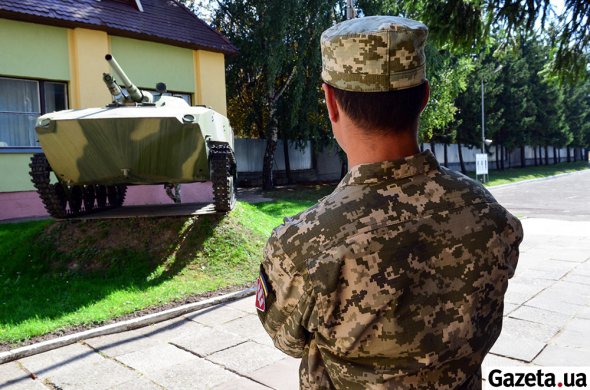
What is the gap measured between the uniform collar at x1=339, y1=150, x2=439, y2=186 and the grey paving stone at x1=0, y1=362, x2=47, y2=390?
3.29 m

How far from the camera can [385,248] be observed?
1.25 m

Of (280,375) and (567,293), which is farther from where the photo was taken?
(567,293)

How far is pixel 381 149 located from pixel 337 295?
1.26 feet

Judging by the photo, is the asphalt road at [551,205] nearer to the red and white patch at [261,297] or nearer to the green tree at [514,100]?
the red and white patch at [261,297]

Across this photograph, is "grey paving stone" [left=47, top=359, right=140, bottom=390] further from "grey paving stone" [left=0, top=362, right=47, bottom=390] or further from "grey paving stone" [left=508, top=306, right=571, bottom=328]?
"grey paving stone" [left=508, top=306, right=571, bottom=328]

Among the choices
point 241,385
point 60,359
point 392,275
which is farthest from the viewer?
point 60,359

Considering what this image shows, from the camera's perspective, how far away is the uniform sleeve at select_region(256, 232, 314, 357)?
1.29 metres

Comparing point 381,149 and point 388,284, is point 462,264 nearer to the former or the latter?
point 388,284

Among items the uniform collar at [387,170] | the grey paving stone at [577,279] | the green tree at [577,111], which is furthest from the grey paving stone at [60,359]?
the green tree at [577,111]

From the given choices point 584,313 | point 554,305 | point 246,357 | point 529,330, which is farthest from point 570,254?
point 246,357

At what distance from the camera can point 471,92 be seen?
99.8ft

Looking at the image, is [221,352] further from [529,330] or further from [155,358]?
[529,330]

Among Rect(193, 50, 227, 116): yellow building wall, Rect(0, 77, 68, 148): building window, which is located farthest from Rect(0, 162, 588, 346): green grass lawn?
Rect(193, 50, 227, 116): yellow building wall

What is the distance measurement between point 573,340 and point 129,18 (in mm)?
12875
